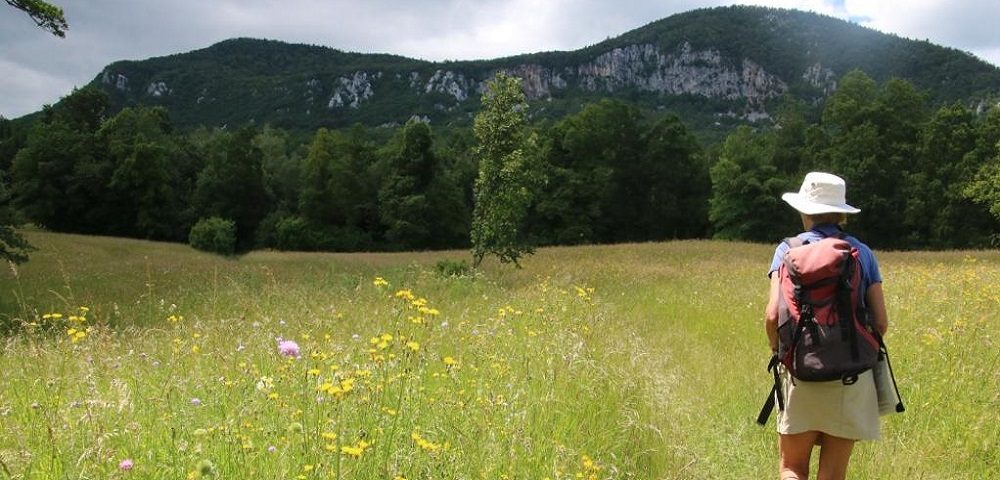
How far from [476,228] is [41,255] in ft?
62.0

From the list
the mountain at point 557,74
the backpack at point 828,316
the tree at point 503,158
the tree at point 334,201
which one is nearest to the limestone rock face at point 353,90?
the mountain at point 557,74

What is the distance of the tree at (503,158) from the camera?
16391mm

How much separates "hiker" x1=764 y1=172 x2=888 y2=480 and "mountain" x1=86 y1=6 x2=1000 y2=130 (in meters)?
116

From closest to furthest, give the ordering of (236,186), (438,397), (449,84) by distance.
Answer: (438,397)
(236,186)
(449,84)

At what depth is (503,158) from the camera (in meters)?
16.4

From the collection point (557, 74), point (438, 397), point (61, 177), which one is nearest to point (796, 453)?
point (438, 397)

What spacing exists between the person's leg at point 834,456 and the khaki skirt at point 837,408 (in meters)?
0.12

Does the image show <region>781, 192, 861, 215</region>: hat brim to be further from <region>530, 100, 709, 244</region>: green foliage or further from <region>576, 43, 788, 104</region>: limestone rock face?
<region>576, 43, 788, 104</region>: limestone rock face

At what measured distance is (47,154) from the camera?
4656 centimetres

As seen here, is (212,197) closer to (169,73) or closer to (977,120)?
(977,120)

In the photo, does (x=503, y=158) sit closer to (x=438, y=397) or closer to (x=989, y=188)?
(x=438, y=397)

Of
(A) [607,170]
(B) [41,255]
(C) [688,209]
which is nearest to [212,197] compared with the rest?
Result: (B) [41,255]

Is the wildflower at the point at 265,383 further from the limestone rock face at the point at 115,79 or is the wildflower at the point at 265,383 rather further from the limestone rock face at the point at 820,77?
the limestone rock face at the point at 820,77

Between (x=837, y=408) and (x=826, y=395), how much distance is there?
0.28 feet
